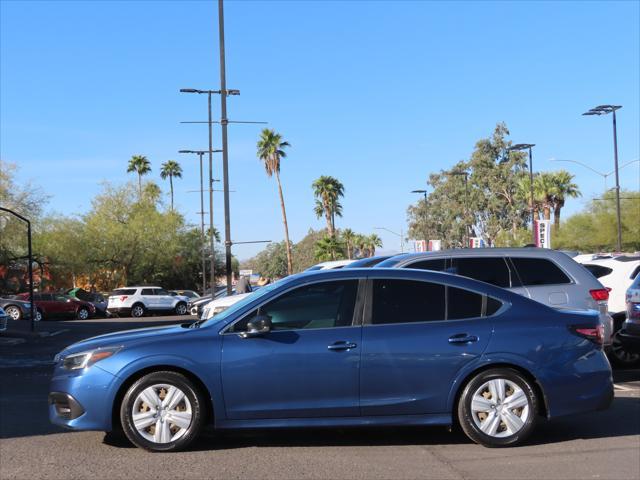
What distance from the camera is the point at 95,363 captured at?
6586 mm

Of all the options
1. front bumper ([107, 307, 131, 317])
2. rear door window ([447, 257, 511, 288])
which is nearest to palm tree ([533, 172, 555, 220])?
front bumper ([107, 307, 131, 317])

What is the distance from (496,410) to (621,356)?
639 cm

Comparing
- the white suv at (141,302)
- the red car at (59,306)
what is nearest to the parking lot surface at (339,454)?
the red car at (59,306)

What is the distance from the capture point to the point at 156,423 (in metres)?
6.54

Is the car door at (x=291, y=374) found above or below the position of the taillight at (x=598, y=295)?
below

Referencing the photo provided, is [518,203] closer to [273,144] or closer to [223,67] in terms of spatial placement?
[273,144]

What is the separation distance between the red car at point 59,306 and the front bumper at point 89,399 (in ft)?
112

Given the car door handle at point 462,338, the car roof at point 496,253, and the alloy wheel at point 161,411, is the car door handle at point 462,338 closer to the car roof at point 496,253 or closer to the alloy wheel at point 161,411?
the alloy wheel at point 161,411

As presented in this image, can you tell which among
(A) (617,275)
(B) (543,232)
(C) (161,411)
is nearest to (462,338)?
(C) (161,411)

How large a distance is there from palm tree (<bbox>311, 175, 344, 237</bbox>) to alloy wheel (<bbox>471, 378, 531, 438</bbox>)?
71330 millimetres

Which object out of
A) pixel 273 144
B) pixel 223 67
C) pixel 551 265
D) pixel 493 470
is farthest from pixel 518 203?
pixel 493 470

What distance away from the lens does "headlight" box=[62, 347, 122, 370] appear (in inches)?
260

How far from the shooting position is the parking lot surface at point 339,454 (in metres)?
6.01

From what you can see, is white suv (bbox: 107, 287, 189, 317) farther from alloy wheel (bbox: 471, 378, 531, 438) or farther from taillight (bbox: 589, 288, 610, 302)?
alloy wheel (bbox: 471, 378, 531, 438)
